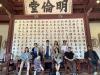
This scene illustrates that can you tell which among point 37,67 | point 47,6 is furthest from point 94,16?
point 37,67

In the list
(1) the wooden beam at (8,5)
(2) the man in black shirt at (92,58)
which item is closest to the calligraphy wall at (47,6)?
(1) the wooden beam at (8,5)

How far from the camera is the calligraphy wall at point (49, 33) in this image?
995 cm

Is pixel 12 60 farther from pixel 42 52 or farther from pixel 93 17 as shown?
pixel 93 17

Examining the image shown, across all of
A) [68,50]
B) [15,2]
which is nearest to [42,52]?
[68,50]

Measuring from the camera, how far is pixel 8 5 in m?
10.5

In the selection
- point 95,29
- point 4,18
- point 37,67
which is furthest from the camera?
point 95,29

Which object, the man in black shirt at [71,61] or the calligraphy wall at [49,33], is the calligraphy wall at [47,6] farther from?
the man in black shirt at [71,61]

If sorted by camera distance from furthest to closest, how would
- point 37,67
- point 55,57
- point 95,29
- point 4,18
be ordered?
point 95,29 → point 4,18 → point 55,57 → point 37,67

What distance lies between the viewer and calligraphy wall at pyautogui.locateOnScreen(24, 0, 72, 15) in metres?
10.5

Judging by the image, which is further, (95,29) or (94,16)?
(95,29)

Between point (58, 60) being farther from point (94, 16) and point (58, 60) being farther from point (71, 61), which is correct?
point (94, 16)

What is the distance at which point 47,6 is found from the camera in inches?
417

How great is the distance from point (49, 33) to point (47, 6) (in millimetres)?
1183

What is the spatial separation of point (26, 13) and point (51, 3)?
1090 millimetres
